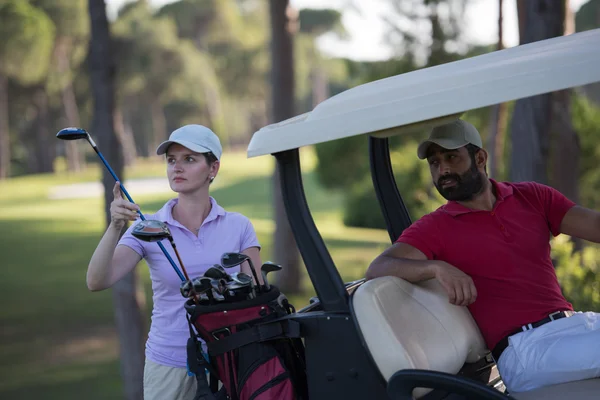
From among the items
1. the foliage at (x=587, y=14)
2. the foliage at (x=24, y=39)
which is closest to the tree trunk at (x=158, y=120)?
the foliage at (x=24, y=39)

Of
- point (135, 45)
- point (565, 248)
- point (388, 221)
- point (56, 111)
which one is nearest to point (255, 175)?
point (135, 45)

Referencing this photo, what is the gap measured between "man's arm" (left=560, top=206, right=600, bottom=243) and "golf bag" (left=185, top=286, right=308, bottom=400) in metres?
1.21

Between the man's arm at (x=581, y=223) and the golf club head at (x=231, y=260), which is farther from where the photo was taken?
the man's arm at (x=581, y=223)

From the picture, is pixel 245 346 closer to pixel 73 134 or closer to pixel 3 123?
pixel 73 134

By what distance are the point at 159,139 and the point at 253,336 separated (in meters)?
47.7

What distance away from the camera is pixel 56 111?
42156 mm

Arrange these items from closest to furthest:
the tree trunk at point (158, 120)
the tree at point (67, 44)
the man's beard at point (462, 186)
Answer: the man's beard at point (462, 186), the tree at point (67, 44), the tree trunk at point (158, 120)

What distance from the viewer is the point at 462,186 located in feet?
9.86

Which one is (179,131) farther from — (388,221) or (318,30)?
(318,30)

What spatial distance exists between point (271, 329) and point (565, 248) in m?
4.67

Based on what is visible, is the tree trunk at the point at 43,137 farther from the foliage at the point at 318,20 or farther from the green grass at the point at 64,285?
the foliage at the point at 318,20

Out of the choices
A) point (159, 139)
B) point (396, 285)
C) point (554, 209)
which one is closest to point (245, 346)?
point (396, 285)

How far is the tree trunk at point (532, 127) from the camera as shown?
233 inches

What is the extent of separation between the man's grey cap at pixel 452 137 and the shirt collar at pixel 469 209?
206mm
